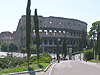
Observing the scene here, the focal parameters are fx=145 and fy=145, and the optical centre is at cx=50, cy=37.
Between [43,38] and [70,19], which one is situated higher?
[70,19]

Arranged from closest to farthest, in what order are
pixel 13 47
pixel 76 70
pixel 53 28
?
pixel 76 70 → pixel 53 28 → pixel 13 47

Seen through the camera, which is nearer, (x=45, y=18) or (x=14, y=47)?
(x=45, y=18)

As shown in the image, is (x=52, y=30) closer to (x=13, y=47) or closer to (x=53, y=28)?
(x=53, y=28)

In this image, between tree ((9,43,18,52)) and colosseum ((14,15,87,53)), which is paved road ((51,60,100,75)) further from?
tree ((9,43,18,52))

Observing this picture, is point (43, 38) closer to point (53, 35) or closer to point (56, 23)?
point (53, 35)

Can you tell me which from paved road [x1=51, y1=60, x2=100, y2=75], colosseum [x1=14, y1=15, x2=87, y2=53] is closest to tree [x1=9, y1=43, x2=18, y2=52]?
colosseum [x1=14, y1=15, x2=87, y2=53]

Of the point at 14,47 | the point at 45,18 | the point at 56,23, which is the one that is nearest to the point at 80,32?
the point at 56,23

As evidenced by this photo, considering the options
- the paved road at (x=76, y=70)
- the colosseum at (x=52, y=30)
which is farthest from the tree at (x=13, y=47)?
the paved road at (x=76, y=70)

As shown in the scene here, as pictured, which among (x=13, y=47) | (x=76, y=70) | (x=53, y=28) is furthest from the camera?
(x=13, y=47)

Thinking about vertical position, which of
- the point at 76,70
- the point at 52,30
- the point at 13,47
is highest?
the point at 52,30

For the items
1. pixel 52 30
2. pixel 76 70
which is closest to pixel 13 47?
pixel 52 30

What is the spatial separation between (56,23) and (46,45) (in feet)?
38.8

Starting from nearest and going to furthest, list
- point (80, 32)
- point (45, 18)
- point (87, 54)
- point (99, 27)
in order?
point (87, 54), point (99, 27), point (45, 18), point (80, 32)

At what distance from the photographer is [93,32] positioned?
46344mm
